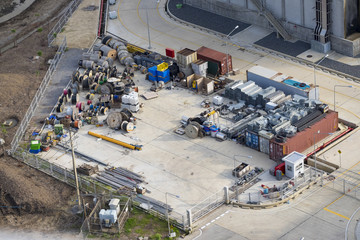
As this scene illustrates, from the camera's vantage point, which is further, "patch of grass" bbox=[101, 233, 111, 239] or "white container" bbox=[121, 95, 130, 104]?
"white container" bbox=[121, 95, 130, 104]

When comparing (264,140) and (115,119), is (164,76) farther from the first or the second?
(264,140)

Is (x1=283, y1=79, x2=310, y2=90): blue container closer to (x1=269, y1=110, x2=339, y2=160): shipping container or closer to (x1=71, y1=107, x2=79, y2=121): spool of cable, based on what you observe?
(x1=269, y1=110, x2=339, y2=160): shipping container

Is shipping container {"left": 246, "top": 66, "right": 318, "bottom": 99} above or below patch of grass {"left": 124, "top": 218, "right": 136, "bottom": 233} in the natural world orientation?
above

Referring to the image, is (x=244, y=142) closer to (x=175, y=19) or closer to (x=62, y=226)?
(x=62, y=226)

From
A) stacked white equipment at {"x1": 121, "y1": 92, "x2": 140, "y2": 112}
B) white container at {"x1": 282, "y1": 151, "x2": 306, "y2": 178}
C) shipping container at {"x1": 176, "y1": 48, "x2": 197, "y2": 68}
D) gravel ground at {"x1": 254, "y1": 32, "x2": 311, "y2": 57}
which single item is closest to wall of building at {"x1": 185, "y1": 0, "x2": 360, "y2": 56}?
gravel ground at {"x1": 254, "y1": 32, "x2": 311, "y2": 57}

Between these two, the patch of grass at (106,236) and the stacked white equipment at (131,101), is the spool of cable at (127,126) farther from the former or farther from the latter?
the patch of grass at (106,236)
